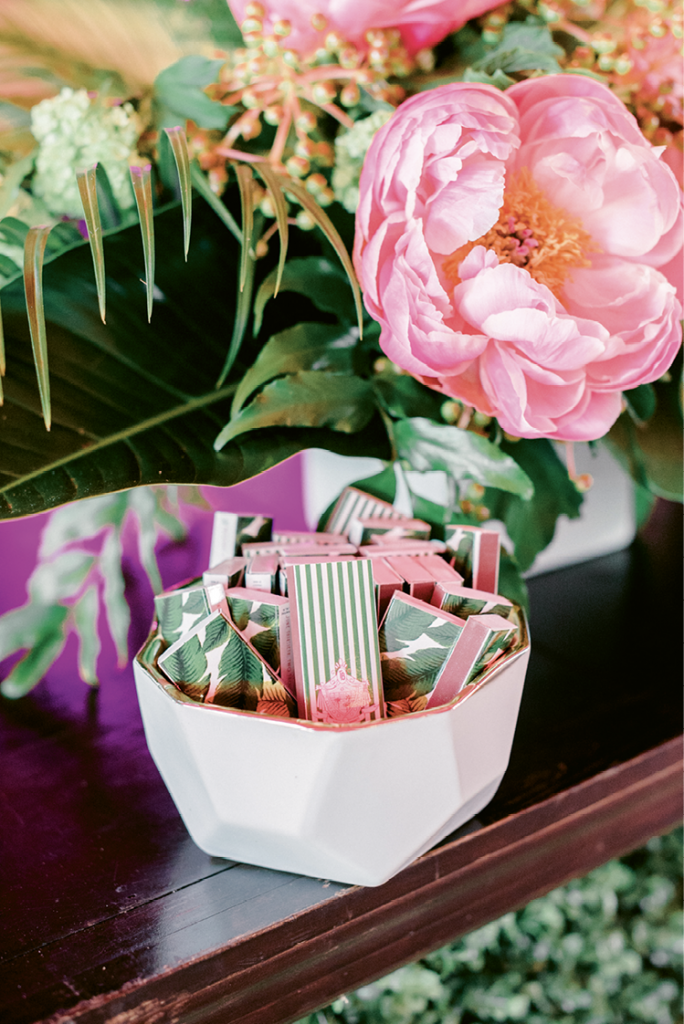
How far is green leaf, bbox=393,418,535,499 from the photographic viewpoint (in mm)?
392

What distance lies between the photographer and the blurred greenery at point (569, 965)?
44 centimetres

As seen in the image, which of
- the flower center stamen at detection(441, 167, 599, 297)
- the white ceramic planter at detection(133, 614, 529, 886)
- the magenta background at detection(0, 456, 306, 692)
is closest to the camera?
the white ceramic planter at detection(133, 614, 529, 886)

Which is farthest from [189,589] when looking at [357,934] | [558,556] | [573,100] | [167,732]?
[558,556]

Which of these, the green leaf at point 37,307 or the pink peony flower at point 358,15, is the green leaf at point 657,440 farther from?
the green leaf at point 37,307

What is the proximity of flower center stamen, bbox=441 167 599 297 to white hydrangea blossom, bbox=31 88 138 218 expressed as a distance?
186 mm

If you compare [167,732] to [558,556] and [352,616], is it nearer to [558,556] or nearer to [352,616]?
[352,616]

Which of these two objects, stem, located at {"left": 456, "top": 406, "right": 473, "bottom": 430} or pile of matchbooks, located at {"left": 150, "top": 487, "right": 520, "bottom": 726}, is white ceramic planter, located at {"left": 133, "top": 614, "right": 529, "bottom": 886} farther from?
stem, located at {"left": 456, "top": 406, "right": 473, "bottom": 430}

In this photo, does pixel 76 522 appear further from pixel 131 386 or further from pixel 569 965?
pixel 569 965

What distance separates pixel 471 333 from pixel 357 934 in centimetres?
29

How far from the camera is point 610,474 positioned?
66 centimetres

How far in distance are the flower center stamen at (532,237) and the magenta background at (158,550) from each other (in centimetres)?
20

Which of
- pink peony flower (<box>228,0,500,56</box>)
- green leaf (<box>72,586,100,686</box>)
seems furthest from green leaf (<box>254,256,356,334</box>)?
green leaf (<box>72,586,100,686</box>)

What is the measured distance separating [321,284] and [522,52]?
155mm

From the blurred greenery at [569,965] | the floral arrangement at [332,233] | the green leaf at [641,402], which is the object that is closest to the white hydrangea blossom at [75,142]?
the floral arrangement at [332,233]
